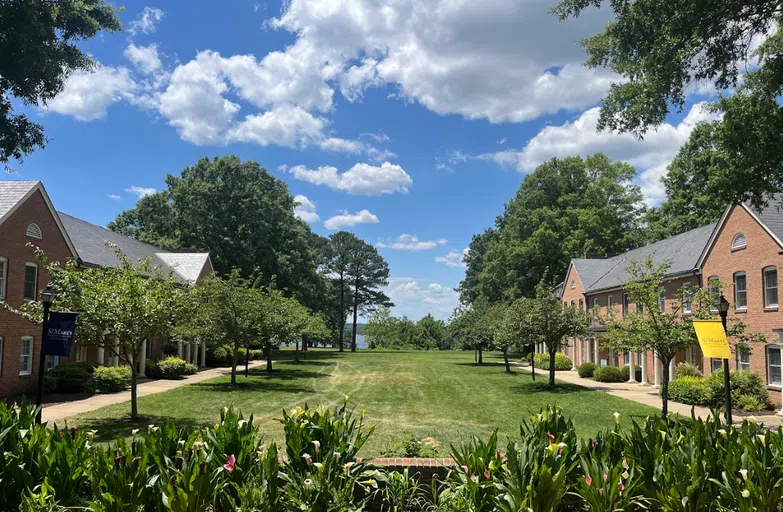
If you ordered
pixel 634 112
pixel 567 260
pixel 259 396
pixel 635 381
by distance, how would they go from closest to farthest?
pixel 634 112
pixel 259 396
pixel 635 381
pixel 567 260

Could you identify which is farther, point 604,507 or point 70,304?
point 70,304

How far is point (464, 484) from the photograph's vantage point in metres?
5.32

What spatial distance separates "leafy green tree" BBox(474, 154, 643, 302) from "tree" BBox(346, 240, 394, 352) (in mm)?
20862

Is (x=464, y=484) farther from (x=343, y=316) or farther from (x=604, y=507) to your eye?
(x=343, y=316)

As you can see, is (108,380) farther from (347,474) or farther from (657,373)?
(657,373)

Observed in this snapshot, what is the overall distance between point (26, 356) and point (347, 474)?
2237 centimetres

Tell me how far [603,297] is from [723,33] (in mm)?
28801

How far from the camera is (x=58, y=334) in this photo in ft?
40.2

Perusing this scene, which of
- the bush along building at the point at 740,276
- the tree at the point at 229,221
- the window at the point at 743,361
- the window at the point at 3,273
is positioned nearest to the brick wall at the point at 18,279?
the window at the point at 3,273

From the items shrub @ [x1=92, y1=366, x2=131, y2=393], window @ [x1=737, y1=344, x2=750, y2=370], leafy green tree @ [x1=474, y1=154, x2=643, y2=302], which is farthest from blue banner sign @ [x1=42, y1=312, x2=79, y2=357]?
leafy green tree @ [x1=474, y1=154, x2=643, y2=302]

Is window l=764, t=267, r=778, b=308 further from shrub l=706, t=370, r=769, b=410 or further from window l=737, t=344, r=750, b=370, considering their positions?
shrub l=706, t=370, r=769, b=410

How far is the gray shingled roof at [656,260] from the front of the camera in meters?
29.3

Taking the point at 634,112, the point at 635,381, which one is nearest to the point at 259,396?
the point at 634,112

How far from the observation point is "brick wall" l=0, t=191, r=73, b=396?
21141 millimetres
